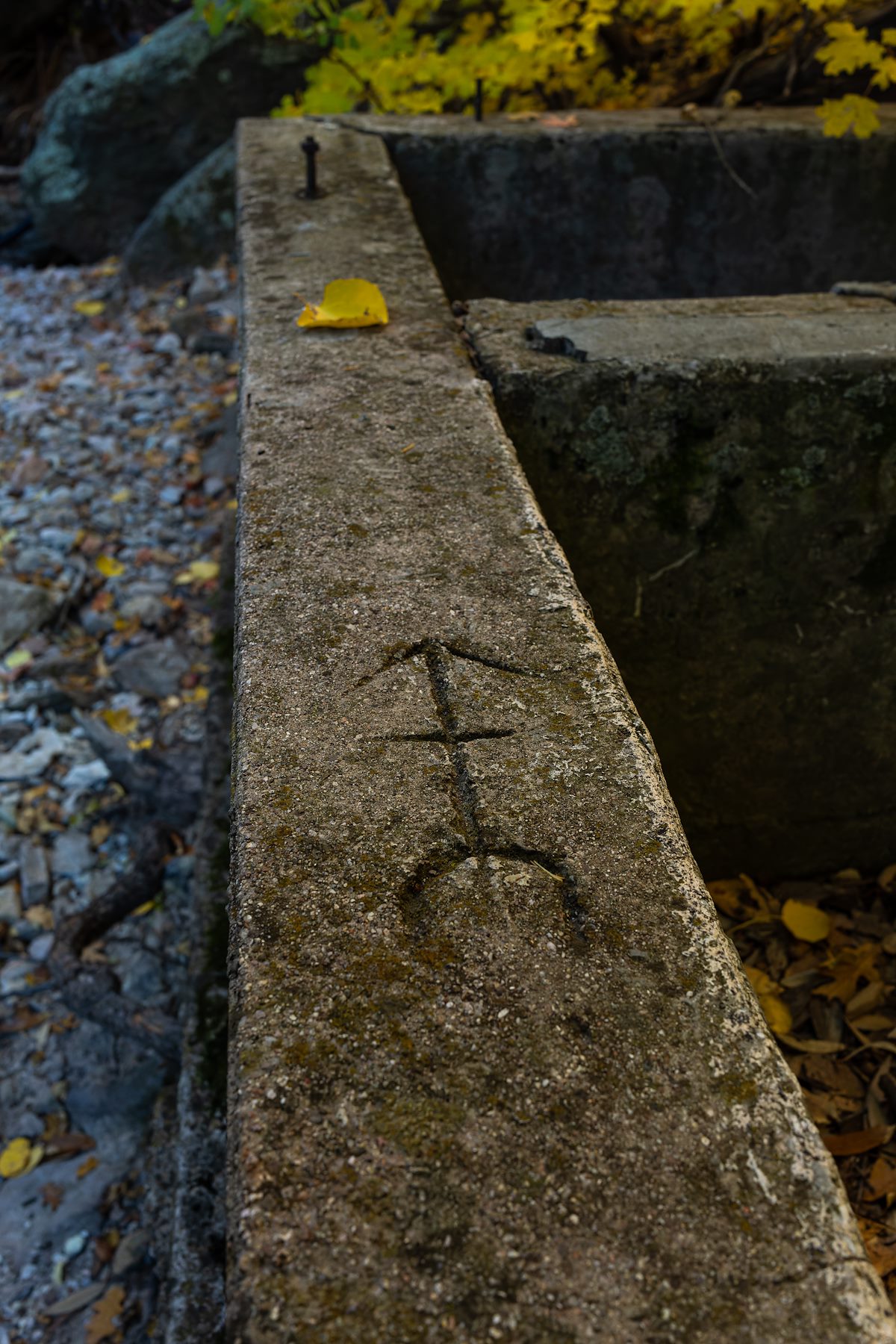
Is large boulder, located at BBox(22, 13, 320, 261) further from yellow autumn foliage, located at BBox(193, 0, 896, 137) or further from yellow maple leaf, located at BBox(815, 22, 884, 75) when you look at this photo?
yellow maple leaf, located at BBox(815, 22, 884, 75)

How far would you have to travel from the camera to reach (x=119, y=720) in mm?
3566

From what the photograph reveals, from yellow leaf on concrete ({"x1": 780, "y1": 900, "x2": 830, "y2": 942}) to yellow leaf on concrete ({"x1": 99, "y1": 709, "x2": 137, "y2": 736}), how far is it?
7.48ft

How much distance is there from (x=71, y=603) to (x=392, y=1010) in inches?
142

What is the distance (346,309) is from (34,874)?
6.61ft

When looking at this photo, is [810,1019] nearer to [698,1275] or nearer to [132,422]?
[698,1275]

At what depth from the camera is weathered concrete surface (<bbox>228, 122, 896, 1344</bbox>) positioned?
67 cm

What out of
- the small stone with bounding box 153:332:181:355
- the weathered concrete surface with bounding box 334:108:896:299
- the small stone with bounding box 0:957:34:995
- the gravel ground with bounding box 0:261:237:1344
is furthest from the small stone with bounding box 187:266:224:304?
the small stone with bounding box 0:957:34:995

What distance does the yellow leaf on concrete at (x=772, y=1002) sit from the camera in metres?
2.07

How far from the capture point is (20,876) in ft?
9.99

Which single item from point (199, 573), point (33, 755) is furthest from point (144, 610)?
point (33, 755)

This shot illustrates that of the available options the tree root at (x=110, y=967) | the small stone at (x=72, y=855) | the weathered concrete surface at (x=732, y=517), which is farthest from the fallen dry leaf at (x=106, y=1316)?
the weathered concrete surface at (x=732, y=517)

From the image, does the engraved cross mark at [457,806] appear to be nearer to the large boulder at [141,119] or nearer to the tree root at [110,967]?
the tree root at [110,967]

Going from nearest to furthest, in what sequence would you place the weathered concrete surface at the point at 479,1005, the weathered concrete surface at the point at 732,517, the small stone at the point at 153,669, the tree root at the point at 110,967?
the weathered concrete surface at the point at 479,1005, the weathered concrete surface at the point at 732,517, the tree root at the point at 110,967, the small stone at the point at 153,669

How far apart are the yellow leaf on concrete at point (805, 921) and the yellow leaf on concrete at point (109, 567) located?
309 cm
